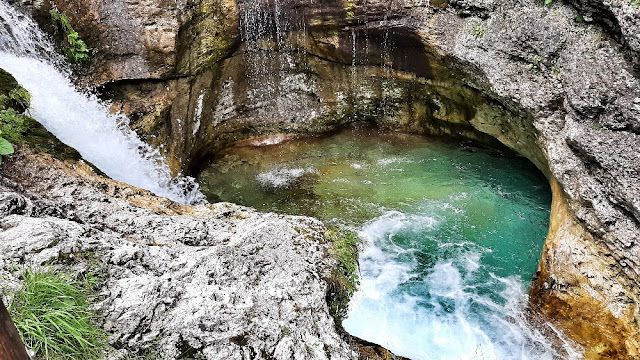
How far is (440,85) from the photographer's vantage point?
841 centimetres

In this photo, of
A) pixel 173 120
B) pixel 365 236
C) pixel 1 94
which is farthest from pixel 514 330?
pixel 1 94

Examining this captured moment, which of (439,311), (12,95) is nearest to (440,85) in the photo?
(439,311)

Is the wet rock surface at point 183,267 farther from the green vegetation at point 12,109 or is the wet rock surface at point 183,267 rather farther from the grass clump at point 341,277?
the green vegetation at point 12,109

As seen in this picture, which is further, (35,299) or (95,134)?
(95,134)

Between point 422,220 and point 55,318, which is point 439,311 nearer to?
point 422,220

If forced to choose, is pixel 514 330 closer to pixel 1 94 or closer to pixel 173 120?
pixel 173 120

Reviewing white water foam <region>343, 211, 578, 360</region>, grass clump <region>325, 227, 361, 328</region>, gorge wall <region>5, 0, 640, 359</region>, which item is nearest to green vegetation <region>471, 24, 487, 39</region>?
gorge wall <region>5, 0, 640, 359</region>

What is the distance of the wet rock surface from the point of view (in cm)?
296

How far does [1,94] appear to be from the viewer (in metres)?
5.68

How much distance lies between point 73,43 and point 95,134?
4.85ft

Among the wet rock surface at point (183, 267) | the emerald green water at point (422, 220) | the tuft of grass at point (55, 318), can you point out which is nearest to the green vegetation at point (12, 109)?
the wet rock surface at point (183, 267)

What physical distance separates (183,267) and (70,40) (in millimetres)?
5245

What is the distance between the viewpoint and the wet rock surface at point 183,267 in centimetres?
296

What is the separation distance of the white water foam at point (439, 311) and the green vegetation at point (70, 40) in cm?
539
